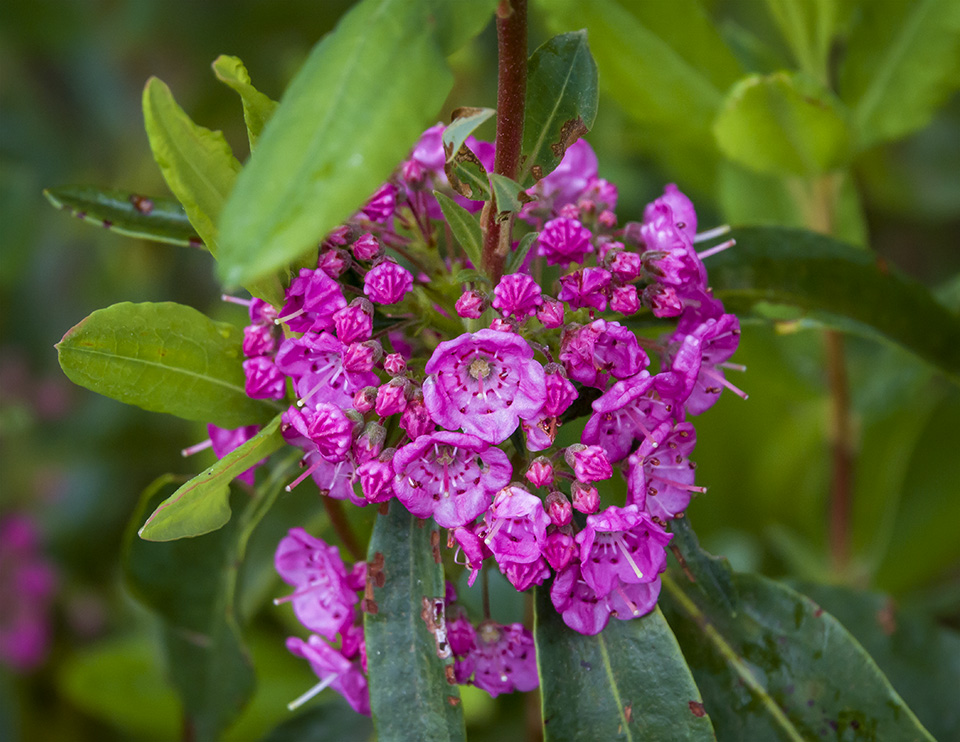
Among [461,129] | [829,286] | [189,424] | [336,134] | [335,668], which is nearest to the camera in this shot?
[336,134]

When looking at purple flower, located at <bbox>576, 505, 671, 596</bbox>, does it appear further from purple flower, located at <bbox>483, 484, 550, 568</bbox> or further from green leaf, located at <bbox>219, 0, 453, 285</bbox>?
green leaf, located at <bbox>219, 0, 453, 285</bbox>

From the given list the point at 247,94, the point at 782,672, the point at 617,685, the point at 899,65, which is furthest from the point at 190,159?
the point at 899,65

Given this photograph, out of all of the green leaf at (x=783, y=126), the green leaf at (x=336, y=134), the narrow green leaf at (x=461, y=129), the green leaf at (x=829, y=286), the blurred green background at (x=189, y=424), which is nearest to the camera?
the green leaf at (x=336, y=134)

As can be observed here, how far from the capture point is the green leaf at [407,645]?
92 centimetres

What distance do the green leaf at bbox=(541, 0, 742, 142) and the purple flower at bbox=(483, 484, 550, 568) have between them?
2.76ft

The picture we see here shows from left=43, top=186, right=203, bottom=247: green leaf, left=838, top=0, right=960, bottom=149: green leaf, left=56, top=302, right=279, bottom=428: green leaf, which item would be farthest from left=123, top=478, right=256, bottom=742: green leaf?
left=838, top=0, right=960, bottom=149: green leaf

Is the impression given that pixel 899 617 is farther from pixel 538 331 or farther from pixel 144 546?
pixel 144 546

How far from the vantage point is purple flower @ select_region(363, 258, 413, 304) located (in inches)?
A: 35.9

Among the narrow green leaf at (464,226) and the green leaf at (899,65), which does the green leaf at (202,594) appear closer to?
the narrow green leaf at (464,226)

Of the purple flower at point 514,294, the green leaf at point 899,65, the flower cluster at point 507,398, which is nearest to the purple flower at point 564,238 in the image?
the flower cluster at point 507,398

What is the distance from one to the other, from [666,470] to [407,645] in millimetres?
340

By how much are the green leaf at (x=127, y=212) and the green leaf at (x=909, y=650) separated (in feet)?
3.71

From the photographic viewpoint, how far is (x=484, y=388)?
887 millimetres

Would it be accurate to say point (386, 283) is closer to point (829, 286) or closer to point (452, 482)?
point (452, 482)
